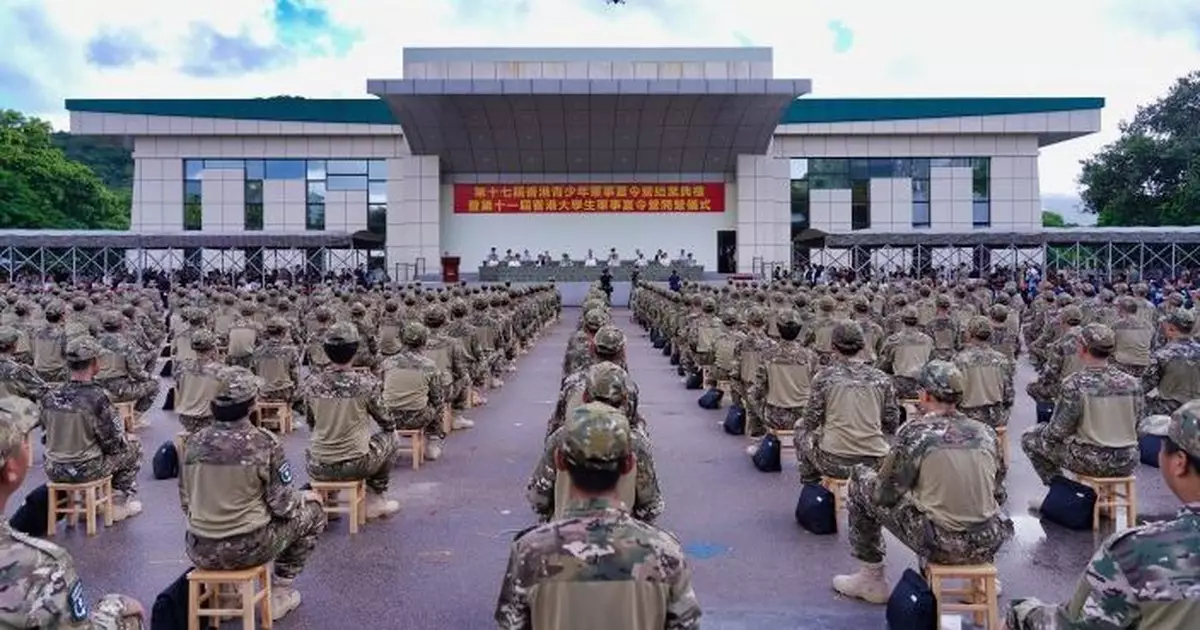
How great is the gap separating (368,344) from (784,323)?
6334mm

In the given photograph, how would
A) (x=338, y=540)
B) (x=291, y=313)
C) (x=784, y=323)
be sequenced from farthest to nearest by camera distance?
(x=291, y=313) → (x=784, y=323) → (x=338, y=540)

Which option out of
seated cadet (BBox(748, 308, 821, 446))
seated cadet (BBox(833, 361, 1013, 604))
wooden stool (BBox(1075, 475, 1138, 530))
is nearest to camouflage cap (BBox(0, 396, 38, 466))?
seated cadet (BBox(833, 361, 1013, 604))

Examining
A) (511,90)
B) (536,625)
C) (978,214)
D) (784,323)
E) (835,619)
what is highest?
(511,90)

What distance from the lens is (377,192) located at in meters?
43.3

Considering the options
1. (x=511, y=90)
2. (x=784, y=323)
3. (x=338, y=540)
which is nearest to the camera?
(x=338, y=540)

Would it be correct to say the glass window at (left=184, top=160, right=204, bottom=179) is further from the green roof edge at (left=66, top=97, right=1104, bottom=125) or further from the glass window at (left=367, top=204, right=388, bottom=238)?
the glass window at (left=367, top=204, right=388, bottom=238)

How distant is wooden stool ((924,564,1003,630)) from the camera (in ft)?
15.6

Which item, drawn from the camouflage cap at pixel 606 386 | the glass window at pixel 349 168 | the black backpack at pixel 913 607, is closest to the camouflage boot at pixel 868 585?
the black backpack at pixel 913 607

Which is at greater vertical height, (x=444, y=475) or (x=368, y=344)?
(x=368, y=344)

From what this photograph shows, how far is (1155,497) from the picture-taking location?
7820 mm

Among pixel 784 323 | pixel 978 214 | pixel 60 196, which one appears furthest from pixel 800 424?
pixel 60 196

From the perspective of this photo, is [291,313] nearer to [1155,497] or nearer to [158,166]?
[1155,497]

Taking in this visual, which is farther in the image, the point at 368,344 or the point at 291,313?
the point at 291,313

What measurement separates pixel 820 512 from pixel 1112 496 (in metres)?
2.14
